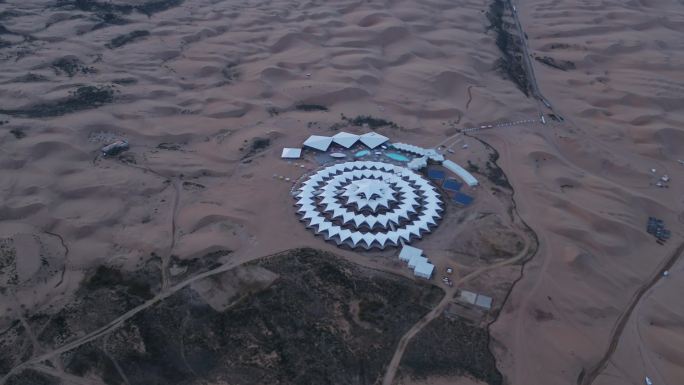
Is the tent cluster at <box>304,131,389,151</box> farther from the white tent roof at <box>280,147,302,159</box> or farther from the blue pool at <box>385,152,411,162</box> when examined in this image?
the blue pool at <box>385,152,411,162</box>

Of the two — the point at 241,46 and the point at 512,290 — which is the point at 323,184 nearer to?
the point at 512,290

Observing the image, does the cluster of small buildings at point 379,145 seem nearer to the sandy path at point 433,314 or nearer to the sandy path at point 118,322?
the sandy path at point 433,314

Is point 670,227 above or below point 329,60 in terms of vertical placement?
below

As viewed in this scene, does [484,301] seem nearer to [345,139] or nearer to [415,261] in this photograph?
[415,261]

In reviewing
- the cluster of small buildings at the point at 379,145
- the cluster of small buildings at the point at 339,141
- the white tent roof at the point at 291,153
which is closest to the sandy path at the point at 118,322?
the white tent roof at the point at 291,153

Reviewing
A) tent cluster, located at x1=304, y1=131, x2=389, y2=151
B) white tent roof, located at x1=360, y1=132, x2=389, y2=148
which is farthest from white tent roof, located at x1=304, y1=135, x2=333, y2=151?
white tent roof, located at x1=360, y1=132, x2=389, y2=148

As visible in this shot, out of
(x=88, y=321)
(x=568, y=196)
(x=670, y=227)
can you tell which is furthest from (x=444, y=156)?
(x=88, y=321)
